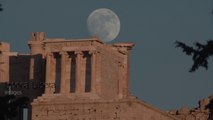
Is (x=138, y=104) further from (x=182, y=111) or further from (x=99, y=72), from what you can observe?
(x=182, y=111)

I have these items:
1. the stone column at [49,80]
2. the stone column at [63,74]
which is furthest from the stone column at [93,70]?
the stone column at [49,80]

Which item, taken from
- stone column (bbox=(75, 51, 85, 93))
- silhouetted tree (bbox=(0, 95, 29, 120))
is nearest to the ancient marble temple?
stone column (bbox=(75, 51, 85, 93))

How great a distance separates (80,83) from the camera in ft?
285

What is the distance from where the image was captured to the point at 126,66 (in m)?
92.8

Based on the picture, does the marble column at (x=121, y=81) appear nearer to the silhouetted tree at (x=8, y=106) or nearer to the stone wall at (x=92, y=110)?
the stone wall at (x=92, y=110)

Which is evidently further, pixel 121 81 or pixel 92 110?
pixel 121 81

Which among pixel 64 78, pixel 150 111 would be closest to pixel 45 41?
pixel 64 78

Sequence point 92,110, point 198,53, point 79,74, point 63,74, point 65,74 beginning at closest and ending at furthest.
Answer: point 198,53
point 92,110
point 79,74
point 63,74
point 65,74

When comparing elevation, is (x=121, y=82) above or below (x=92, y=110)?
above

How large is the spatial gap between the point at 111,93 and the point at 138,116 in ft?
17.6

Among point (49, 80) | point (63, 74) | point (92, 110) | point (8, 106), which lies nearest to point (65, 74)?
point (63, 74)

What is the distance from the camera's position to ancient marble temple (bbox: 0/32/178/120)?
3359 inches

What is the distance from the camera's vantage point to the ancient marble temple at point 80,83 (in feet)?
280

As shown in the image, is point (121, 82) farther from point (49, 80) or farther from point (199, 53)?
point (199, 53)
